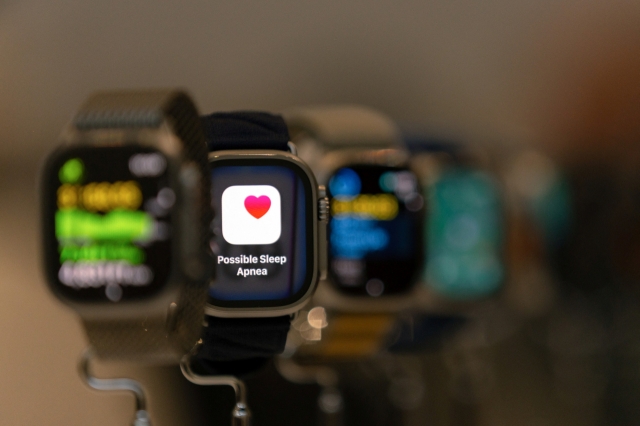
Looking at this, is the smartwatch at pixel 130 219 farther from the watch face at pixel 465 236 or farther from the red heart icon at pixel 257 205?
the watch face at pixel 465 236

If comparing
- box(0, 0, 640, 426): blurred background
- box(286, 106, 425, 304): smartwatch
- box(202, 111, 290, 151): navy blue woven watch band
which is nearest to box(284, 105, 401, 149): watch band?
box(286, 106, 425, 304): smartwatch

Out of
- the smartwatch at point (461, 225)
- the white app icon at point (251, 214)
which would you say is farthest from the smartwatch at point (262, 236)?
the smartwatch at point (461, 225)

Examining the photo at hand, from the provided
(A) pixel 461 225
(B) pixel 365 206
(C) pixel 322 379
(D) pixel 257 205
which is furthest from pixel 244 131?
(A) pixel 461 225

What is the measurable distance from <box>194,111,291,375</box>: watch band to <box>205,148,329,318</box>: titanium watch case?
1 cm

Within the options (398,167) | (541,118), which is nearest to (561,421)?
(541,118)

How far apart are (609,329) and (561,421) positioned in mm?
274

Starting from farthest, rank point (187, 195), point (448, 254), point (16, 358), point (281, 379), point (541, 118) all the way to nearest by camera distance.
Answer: point (541, 118), point (448, 254), point (281, 379), point (16, 358), point (187, 195)

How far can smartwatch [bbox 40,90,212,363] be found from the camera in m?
0.56

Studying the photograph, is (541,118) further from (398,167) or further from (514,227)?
(398,167)

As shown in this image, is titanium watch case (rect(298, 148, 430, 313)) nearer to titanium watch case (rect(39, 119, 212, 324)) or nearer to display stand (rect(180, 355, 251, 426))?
display stand (rect(180, 355, 251, 426))

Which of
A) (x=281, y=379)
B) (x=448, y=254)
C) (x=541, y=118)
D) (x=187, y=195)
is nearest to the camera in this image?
(x=187, y=195)

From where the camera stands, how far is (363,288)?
1.20 metres

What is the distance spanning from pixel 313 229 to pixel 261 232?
0.13 ft

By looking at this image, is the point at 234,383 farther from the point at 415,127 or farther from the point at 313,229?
the point at 415,127
